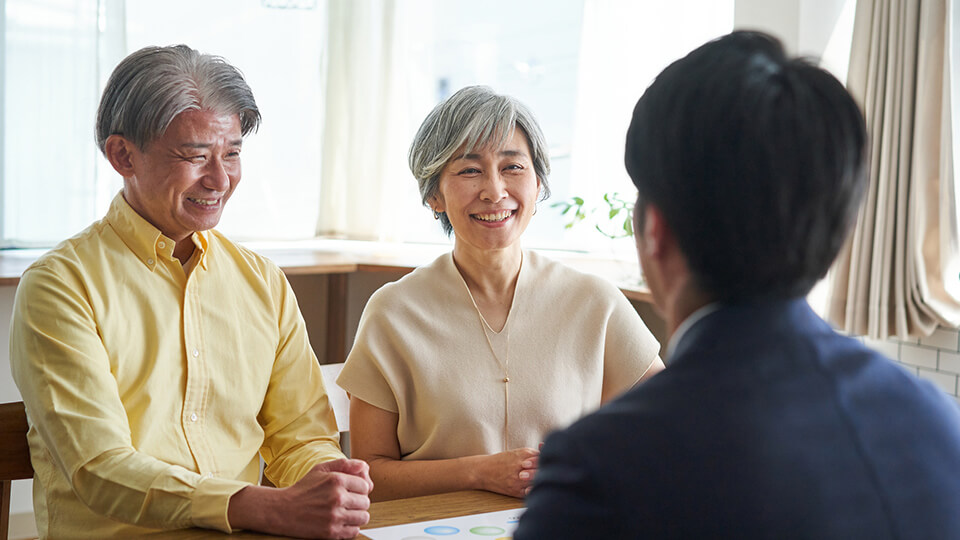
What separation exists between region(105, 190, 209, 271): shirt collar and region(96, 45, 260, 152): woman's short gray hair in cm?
12

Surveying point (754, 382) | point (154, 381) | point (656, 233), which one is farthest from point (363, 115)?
point (754, 382)

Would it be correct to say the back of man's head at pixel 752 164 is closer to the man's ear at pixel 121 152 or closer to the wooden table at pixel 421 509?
the wooden table at pixel 421 509

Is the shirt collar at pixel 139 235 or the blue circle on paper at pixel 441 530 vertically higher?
the shirt collar at pixel 139 235

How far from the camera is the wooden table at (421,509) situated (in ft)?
4.17

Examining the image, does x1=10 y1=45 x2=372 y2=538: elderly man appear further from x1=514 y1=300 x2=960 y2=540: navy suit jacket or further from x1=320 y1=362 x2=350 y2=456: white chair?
x1=514 y1=300 x2=960 y2=540: navy suit jacket

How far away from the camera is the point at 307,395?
1.73 metres

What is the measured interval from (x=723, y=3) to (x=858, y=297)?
1.42 meters

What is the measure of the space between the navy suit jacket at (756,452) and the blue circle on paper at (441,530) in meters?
0.63

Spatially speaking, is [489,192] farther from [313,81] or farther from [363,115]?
[313,81]

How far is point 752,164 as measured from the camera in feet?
2.14

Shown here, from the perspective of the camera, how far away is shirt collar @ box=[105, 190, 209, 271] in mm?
1586

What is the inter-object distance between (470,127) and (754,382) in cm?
126

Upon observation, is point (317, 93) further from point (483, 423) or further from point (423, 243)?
point (483, 423)

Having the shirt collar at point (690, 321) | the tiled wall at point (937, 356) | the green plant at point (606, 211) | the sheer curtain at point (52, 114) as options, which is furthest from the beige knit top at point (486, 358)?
the sheer curtain at point (52, 114)
